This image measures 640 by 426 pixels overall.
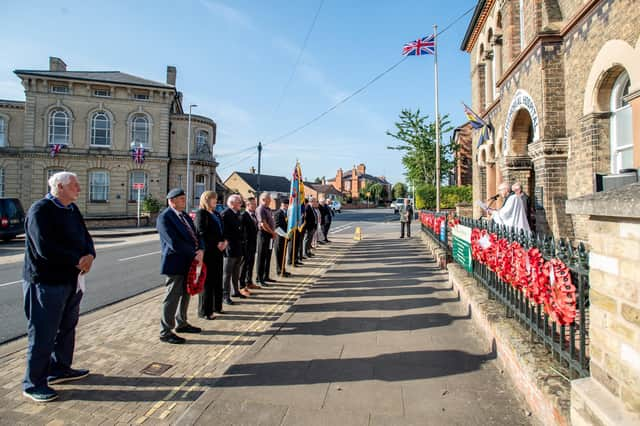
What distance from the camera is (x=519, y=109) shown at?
952cm

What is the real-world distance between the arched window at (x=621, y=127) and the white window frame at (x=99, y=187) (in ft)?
112

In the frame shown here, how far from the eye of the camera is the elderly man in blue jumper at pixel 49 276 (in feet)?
10.4

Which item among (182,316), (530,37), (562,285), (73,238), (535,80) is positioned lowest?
(182,316)

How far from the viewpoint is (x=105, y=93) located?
104ft

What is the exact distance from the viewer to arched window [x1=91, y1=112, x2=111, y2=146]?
31.4m

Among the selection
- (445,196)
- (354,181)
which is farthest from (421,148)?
(354,181)

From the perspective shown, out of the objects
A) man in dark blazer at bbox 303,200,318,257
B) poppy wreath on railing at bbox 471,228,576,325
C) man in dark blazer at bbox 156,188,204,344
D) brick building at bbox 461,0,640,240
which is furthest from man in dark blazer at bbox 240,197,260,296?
brick building at bbox 461,0,640,240

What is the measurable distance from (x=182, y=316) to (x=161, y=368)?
1.07 metres

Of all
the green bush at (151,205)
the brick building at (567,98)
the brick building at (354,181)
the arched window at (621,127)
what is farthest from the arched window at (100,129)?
the brick building at (354,181)

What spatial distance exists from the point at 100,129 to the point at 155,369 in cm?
3407

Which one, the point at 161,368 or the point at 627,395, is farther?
the point at 161,368

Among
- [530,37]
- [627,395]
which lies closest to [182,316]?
[627,395]

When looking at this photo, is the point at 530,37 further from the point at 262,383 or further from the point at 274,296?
the point at 262,383

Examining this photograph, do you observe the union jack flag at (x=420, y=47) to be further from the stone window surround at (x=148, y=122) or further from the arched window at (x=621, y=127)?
the stone window surround at (x=148, y=122)
